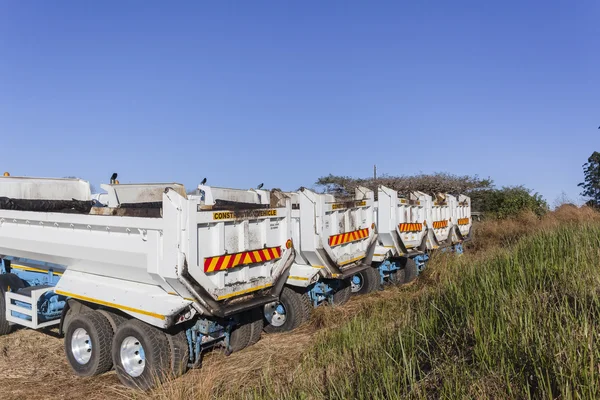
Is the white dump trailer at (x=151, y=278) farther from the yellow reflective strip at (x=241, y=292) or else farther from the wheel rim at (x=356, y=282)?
the wheel rim at (x=356, y=282)

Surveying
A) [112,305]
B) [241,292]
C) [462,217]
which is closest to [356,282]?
[241,292]

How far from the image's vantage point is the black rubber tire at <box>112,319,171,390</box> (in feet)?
15.1

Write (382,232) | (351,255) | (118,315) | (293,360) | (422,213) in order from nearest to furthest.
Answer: (293,360), (118,315), (351,255), (382,232), (422,213)

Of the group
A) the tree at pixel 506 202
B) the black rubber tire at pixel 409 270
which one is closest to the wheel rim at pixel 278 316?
the black rubber tire at pixel 409 270

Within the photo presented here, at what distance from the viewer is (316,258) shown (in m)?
6.79

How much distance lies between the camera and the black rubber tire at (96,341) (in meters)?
Result: 5.03

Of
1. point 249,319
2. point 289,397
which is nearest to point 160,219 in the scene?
point 249,319

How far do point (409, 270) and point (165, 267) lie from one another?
6.79 m

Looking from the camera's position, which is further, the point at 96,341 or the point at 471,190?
the point at 471,190

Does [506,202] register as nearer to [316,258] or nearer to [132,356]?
[316,258]

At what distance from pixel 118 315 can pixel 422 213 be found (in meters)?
7.28

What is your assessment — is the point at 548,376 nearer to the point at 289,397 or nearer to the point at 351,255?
the point at 289,397

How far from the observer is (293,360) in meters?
4.73

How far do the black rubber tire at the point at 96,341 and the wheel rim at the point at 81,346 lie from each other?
2.1 inches
